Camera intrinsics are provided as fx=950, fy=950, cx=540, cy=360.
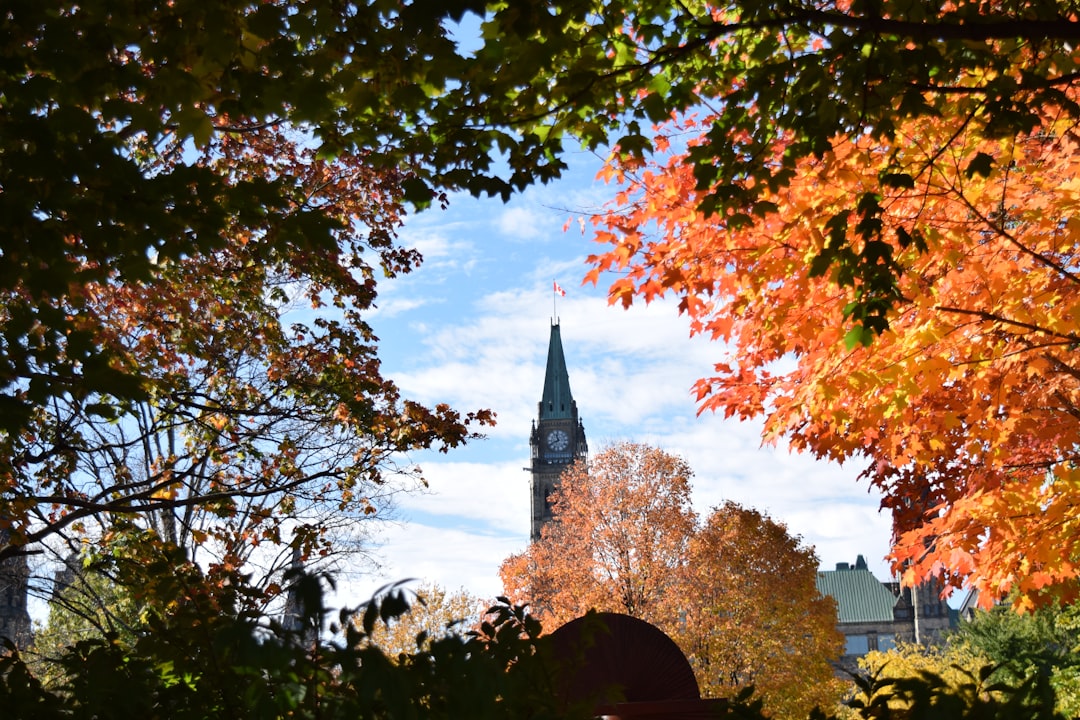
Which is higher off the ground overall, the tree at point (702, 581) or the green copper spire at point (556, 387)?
the green copper spire at point (556, 387)

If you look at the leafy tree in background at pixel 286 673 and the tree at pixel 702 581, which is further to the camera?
the tree at pixel 702 581

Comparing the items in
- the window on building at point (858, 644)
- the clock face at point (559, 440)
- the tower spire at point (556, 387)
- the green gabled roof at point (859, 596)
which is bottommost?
the window on building at point (858, 644)

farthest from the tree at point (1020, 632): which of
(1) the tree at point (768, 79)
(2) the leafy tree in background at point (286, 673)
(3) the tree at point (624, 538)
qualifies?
(2) the leafy tree in background at point (286, 673)

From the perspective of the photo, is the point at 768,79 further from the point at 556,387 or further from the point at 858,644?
the point at 556,387

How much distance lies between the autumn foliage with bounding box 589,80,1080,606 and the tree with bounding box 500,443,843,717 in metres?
19.8

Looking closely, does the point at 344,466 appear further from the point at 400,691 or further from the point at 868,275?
the point at 400,691

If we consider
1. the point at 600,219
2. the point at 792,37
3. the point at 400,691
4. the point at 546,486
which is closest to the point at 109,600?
the point at 600,219

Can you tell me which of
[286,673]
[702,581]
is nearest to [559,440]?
[702,581]

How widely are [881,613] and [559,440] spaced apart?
160 feet

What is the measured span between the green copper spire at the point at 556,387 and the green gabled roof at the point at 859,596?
4419 centimetres

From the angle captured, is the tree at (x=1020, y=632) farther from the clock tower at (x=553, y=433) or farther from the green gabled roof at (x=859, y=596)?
the clock tower at (x=553, y=433)

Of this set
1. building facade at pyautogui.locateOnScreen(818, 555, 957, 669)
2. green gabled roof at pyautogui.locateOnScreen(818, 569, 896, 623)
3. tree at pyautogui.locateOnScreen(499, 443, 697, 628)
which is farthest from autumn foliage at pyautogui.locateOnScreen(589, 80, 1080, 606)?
building facade at pyautogui.locateOnScreen(818, 555, 957, 669)

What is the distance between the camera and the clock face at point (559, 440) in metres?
122

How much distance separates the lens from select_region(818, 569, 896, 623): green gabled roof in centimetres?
8375
